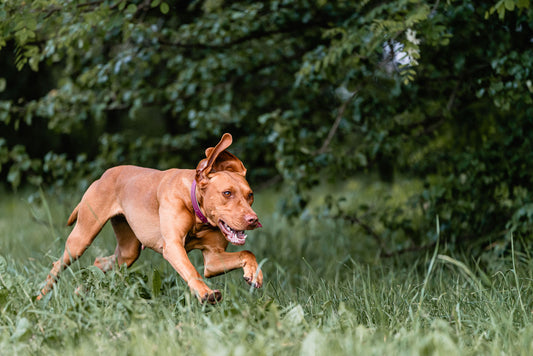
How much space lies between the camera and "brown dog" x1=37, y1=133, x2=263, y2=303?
9.07 feet

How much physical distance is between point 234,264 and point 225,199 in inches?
13.6

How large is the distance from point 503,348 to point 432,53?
116 inches

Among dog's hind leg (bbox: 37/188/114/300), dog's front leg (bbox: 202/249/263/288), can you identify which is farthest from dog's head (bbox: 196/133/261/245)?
dog's hind leg (bbox: 37/188/114/300)

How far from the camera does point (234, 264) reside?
9.53ft

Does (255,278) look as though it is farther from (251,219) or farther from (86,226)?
(86,226)

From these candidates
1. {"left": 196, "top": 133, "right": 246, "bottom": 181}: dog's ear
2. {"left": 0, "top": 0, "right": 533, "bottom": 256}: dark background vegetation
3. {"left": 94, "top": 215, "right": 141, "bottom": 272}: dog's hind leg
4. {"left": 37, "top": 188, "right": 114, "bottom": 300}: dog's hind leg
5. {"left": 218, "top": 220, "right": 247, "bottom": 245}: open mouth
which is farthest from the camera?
{"left": 0, "top": 0, "right": 533, "bottom": 256}: dark background vegetation

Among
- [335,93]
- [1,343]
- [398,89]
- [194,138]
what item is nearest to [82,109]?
[194,138]

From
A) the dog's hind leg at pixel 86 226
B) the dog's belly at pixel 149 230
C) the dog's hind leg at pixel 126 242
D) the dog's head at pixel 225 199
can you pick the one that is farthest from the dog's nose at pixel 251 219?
the dog's hind leg at pixel 126 242

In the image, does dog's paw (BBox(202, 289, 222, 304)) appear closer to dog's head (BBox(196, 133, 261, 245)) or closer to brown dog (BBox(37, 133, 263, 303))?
brown dog (BBox(37, 133, 263, 303))

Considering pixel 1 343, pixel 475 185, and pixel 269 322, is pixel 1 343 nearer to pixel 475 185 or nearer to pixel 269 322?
pixel 269 322

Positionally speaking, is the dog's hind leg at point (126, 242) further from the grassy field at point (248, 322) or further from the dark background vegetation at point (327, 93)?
the dark background vegetation at point (327, 93)

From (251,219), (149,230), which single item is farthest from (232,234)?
(149,230)

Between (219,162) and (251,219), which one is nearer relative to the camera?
(251,219)

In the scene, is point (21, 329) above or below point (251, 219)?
below
